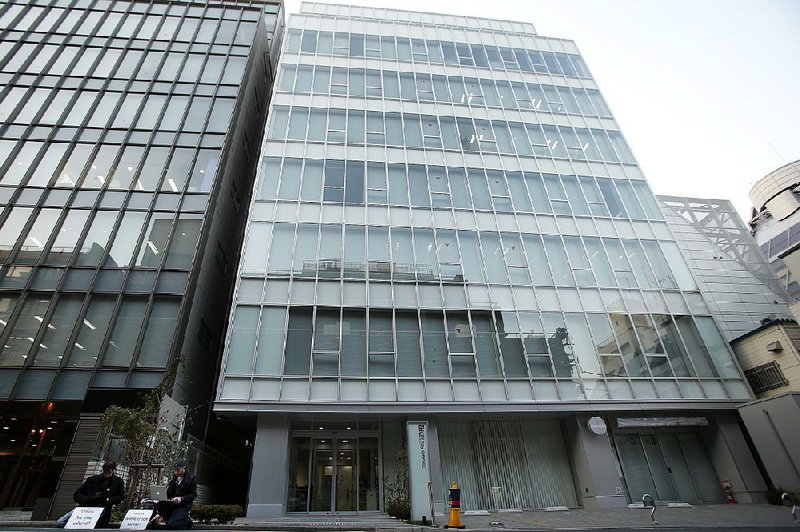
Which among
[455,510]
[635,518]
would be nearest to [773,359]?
[635,518]

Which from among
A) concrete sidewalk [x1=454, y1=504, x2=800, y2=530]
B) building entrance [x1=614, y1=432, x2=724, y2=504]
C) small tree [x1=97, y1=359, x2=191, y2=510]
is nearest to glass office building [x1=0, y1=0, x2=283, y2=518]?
small tree [x1=97, y1=359, x2=191, y2=510]

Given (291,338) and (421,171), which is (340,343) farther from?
(421,171)

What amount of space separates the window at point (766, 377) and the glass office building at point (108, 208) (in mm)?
24969

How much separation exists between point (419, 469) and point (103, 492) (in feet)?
30.2

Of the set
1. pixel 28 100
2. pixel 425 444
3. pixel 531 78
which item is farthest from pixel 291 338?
pixel 531 78

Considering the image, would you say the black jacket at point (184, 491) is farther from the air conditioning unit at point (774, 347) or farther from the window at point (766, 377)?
the air conditioning unit at point (774, 347)

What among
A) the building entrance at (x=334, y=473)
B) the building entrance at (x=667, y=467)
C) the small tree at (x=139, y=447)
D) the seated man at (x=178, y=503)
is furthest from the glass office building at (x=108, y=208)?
the building entrance at (x=667, y=467)

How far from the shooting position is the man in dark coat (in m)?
8.91

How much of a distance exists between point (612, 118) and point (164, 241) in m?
27.5

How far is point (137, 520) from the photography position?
337 inches

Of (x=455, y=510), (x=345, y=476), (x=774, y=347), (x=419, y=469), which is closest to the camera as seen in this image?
(x=455, y=510)

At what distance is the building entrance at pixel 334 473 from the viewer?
16.8 metres

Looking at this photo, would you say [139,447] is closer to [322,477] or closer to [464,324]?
[322,477]

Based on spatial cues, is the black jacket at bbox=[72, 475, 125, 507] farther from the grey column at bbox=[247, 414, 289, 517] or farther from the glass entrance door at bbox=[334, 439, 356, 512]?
the glass entrance door at bbox=[334, 439, 356, 512]
